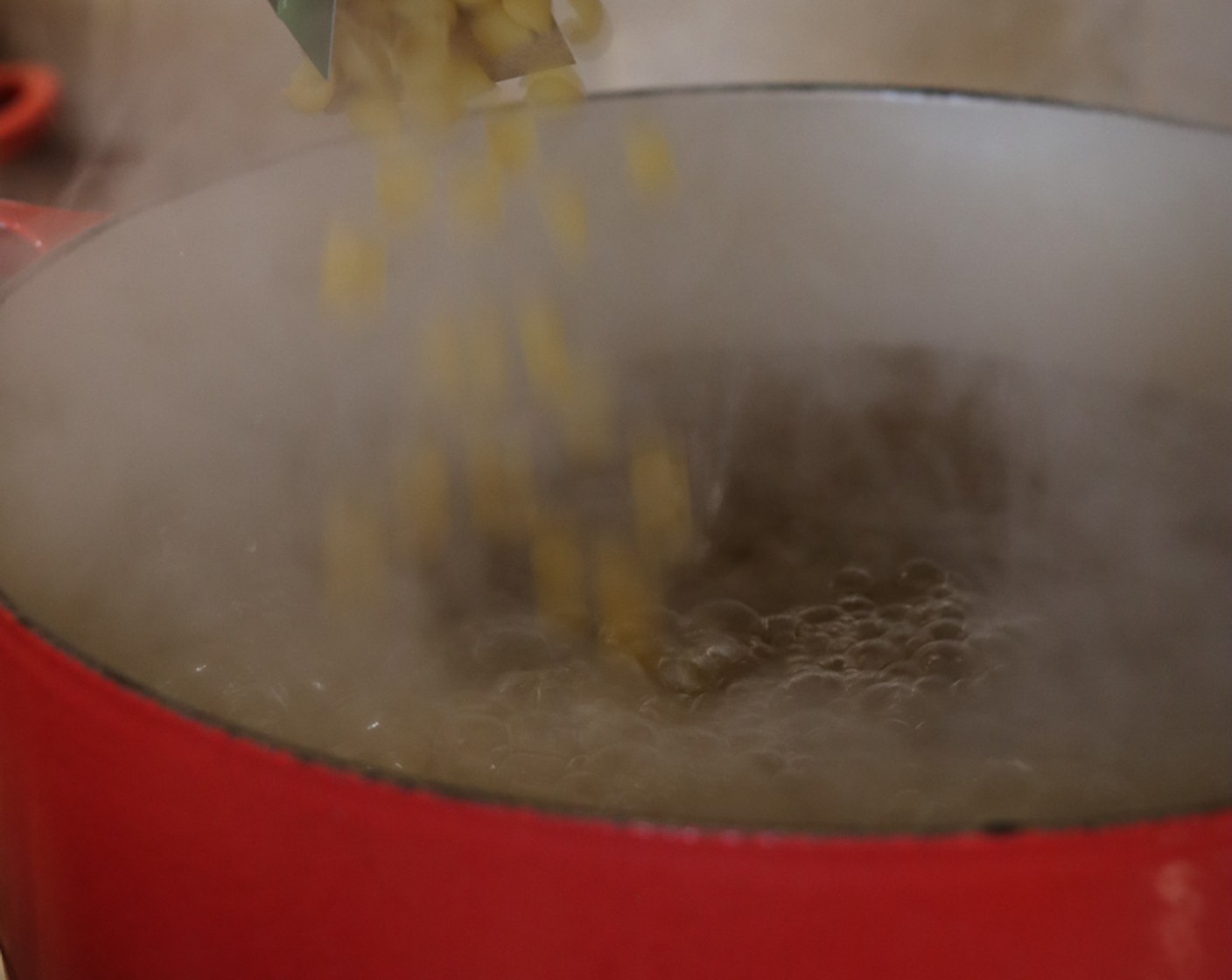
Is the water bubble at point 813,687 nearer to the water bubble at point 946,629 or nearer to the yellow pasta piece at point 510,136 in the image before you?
the water bubble at point 946,629

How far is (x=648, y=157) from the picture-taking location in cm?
81

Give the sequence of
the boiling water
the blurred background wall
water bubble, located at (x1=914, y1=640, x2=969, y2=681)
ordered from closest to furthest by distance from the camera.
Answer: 1. the boiling water
2. water bubble, located at (x1=914, y1=640, x2=969, y2=681)
3. the blurred background wall

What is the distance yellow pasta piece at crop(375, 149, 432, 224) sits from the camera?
2.38ft

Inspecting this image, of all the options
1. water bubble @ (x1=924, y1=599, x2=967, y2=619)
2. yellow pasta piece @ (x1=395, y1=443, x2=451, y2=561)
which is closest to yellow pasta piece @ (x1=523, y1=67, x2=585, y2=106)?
yellow pasta piece @ (x1=395, y1=443, x2=451, y2=561)

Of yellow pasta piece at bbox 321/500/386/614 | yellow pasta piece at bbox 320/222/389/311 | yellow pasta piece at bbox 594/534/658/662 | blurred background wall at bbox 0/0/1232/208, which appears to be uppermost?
blurred background wall at bbox 0/0/1232/208

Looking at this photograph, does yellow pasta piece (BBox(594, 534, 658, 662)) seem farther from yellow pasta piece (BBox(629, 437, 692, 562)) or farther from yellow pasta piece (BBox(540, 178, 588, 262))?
yellow pasta piece (BBox(540, 178, 588, 262))

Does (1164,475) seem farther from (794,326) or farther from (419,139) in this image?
(419,139)

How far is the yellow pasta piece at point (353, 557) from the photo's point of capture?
0.70 meters

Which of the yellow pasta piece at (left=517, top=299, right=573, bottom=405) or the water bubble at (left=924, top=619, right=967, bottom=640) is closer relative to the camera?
the water bubble at (left=924, top=619, right=967, bottom=640)

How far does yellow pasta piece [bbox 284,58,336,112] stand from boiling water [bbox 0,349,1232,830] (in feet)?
0.62

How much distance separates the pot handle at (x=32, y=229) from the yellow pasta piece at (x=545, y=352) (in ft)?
0.96

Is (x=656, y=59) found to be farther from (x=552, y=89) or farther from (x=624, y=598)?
(x=624, y=598)

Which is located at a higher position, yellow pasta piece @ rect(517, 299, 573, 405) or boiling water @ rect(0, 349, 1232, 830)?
yellow pasta piece @ rect(517, 299, 573, 405)

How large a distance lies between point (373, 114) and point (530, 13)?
98 millimetres
